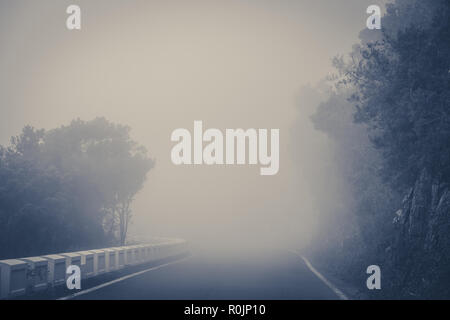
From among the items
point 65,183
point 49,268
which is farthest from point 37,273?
point 65,183

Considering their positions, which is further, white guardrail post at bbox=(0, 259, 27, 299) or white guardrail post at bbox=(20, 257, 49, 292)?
white guardrail post at bbox=(20, 257, 49, 292)

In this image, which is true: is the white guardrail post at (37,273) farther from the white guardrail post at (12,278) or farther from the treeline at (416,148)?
the treeline at (416,148)

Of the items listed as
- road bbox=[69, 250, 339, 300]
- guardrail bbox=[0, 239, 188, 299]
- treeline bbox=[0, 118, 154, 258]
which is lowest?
road bbox=[69, 250, 339, 300]

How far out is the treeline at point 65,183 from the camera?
72.8 feet

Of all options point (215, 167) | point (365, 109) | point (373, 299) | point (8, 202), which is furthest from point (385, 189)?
Answer: point (215, 167)

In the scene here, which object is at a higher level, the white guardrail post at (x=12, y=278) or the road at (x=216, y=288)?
the white guardrail post at (x=12, y=278)

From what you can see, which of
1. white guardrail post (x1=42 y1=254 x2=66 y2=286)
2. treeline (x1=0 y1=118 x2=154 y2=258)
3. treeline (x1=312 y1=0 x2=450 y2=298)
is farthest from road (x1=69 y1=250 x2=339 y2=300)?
treeline (x1=0 y1=118 x2=154 y2=258)

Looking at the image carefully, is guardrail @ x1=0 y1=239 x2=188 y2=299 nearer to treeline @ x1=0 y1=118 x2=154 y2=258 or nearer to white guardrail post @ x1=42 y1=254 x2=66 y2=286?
white guardrail post @ x1=42 y1=254 x2=66 y2=286

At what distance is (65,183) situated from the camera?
2698 cm

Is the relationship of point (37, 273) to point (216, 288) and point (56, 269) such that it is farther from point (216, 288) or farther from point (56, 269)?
point (216, 288)

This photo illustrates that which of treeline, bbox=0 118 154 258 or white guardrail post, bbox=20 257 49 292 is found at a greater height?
treeline, bbox=0 118 154 258

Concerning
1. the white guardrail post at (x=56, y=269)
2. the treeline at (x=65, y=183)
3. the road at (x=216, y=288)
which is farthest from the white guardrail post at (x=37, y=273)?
the treeline at (x=65, y=183)

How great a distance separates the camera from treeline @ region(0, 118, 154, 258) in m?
22.2

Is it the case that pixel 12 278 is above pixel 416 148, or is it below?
below
